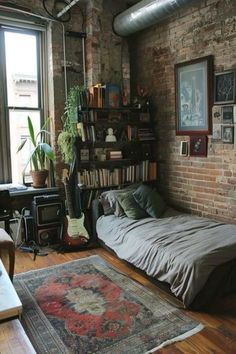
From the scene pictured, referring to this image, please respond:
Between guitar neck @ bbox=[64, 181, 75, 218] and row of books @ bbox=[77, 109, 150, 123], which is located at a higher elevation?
row of books @ bbox=[77, 109, 150, 123]

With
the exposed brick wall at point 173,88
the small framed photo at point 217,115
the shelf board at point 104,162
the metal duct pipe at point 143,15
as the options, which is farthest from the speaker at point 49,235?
the metal duct pipe at point 143,15

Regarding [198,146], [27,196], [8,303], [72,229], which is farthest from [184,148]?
[8,303]

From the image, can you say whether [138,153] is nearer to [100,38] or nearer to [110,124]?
[110,124]

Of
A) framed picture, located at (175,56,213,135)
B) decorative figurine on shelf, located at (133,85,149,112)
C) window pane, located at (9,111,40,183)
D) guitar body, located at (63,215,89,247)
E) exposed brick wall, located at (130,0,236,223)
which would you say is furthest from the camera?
decorative figurine on shelf, located at (133,85,149,112)

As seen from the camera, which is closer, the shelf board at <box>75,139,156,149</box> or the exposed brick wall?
the exposed brick wall

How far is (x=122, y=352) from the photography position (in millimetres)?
2088

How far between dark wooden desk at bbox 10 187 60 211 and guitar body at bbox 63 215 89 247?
53cm

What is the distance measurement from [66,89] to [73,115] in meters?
0.52

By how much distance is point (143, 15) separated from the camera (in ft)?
12.8

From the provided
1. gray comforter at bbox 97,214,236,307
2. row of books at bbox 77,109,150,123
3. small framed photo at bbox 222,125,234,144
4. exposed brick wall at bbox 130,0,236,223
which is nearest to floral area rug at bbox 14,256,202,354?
gray comforter at bbox 97,214,236,307

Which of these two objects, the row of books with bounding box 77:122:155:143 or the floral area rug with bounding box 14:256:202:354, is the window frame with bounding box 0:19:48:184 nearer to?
the row of books with bounding box 77:122:155:143

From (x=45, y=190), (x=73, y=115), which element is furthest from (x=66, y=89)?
(x=45, y=190)

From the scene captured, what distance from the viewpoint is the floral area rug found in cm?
219

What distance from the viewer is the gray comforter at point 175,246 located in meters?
2.56
